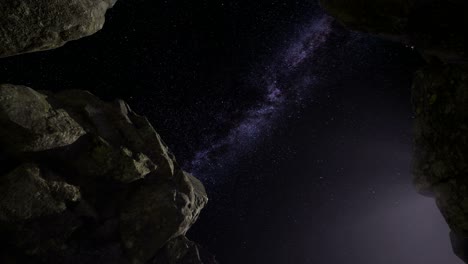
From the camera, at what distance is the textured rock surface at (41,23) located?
4.26m

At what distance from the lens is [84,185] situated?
1088 cm

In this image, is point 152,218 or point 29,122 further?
point 152,218

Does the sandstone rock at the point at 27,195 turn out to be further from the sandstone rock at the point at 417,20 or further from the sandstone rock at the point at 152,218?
the sandstone rock at the point at 417,20

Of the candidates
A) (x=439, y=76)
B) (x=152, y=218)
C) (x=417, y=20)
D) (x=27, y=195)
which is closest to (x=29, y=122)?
(x=27, y=195)

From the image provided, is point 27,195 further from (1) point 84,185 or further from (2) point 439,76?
(2) point 439,76

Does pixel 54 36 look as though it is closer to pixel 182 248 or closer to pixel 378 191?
pixel 182 248

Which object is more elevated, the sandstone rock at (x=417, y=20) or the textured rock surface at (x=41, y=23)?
the textured rock surface at (x=41, y=23)

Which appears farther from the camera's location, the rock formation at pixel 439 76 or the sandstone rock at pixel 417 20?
the rock formation at pixel 439 76

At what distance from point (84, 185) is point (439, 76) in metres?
9.80

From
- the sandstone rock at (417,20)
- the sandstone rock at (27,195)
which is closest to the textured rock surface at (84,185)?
the sandstone rock at (27,195)

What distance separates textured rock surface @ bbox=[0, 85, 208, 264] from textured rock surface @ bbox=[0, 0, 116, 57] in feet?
15.8

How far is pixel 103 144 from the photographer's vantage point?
1073 cm

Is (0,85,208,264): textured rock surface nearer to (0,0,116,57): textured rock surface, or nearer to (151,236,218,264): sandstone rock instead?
(151,236,218,264): sandstone rock

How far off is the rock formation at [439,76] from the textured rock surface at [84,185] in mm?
7929
